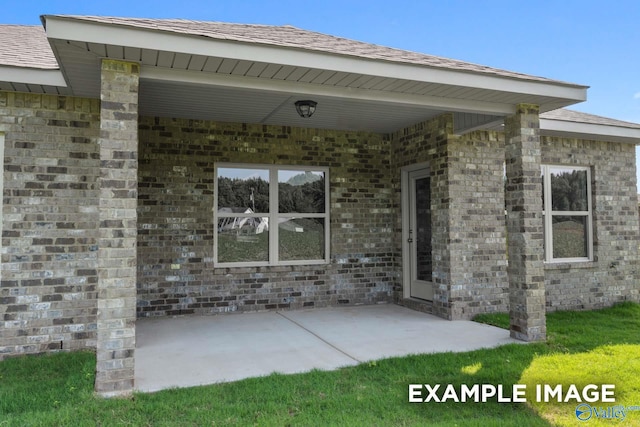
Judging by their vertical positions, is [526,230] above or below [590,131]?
below

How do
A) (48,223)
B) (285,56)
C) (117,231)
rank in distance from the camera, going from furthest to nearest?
(48,223) < (285,56) < (117,231)

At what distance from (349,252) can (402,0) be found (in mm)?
10356

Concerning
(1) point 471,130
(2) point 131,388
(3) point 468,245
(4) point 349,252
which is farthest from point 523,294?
(2) point 131,388

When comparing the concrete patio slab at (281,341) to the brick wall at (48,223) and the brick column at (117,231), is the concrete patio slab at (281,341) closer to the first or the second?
the brick column at (117,231)

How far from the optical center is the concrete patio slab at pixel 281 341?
4.49 m

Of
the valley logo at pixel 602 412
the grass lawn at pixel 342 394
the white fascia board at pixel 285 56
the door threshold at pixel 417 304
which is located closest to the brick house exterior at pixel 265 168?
the white fascia board at pixel 285 56

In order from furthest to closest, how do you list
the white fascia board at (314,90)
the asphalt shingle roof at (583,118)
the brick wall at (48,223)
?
the asphalt shingle roof at (583,118)
the brick wall at (48,223)
the white fascia board at (314,90)

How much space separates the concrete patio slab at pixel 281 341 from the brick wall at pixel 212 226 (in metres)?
0.38

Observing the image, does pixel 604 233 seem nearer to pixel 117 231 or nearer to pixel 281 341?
pixel 281 341

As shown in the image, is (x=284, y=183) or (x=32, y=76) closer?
(x=32, y=76)

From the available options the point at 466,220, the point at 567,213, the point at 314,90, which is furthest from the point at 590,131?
the point at 314,90

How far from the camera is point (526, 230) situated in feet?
18.1

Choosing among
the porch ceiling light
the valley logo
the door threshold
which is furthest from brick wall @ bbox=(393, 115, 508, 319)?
the valley logo

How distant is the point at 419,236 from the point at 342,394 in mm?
4282
